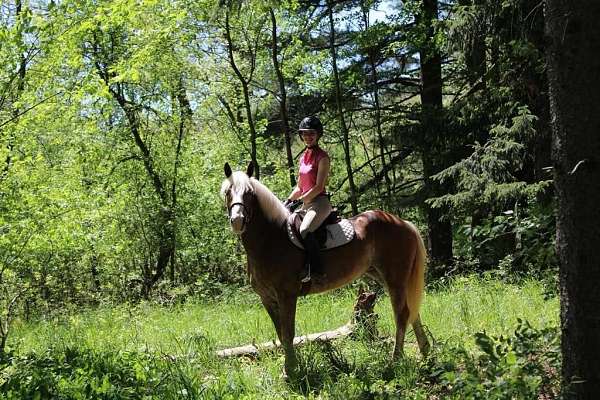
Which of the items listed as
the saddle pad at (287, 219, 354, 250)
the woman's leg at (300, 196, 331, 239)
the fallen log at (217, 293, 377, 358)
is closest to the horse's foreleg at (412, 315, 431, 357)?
the fallen log at (217, 293, 377, 358)

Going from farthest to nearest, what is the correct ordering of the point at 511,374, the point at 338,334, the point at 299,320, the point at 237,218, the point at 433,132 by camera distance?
1. the point at 433,132
2. the point at 299,320
3. the point at 338,334
4. the point at 237,218
5. the point at 511,374

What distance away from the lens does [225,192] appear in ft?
18.6

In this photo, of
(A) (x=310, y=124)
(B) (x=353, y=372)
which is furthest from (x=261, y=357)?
(A) (x=310, y=124)

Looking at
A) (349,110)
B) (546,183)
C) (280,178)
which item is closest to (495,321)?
(546,183)

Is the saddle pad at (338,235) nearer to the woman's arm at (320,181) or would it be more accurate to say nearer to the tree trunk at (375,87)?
the woman's arm at (320,181)

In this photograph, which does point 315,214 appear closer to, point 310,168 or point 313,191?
point 313,191

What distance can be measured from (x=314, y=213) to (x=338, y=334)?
7.23 feet

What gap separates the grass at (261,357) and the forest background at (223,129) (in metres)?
0.94

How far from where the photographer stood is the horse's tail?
632 centimetres

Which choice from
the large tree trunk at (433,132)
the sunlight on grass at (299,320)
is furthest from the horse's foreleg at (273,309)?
the large tree trunk at (433,132)

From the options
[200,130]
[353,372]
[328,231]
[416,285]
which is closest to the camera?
[353,372]

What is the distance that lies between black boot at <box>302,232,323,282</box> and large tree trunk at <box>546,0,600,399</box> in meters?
2.93

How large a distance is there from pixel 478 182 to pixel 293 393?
23.3 ft

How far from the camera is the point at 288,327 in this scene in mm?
5773
